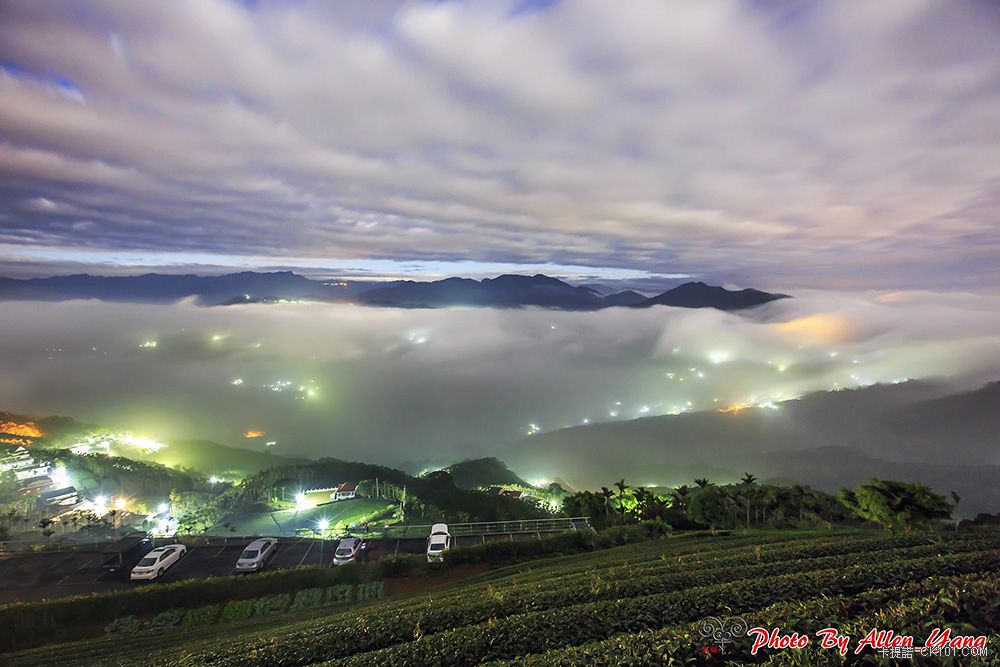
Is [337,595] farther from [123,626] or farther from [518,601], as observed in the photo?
[518,601]

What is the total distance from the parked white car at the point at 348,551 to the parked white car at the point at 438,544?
5135 millimetres

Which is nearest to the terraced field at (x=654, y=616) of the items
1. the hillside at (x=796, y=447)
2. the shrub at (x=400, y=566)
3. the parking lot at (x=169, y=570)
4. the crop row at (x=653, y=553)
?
the crop row at (x=653, y=553)

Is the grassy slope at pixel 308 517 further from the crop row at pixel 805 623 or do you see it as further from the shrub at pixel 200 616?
the crop row at pixel 805 623

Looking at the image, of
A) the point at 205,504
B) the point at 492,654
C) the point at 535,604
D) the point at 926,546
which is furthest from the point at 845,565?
the point at 205,504

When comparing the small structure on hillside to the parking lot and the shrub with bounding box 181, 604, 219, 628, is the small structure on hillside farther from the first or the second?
the shrub with bounding box 181, 604, 219, 628

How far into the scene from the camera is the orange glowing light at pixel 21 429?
99375 millimetres

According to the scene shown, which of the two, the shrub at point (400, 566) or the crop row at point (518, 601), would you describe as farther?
the shrub at point (400, 566)

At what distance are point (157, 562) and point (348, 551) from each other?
1282 centimetres

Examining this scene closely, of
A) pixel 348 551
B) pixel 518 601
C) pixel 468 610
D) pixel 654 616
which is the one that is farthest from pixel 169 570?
pixel 654 616

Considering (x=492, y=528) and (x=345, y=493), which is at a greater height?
(x=492, y=528)

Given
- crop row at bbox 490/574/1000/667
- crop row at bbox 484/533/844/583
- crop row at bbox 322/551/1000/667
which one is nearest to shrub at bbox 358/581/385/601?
crop row at bbox 484/533/844/583

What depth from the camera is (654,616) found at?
39.5ft

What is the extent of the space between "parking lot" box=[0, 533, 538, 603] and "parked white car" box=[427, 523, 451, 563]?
1.21m

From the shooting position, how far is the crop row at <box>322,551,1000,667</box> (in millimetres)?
11273
